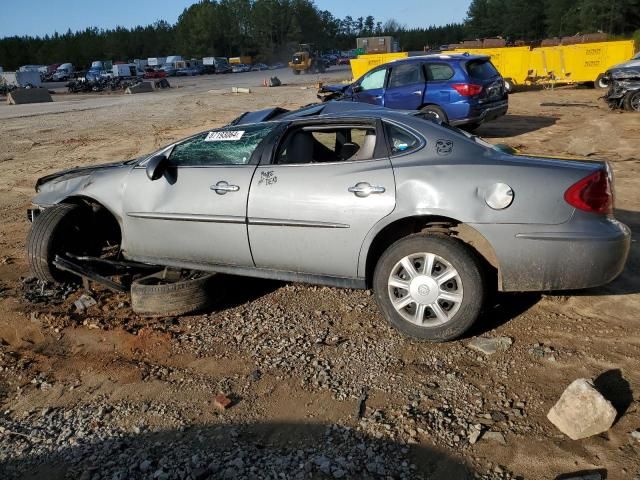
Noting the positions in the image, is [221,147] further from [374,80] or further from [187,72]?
[187,72]

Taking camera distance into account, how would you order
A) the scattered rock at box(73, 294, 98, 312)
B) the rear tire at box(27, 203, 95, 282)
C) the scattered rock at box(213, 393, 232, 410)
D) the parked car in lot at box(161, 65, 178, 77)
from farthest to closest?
1. the parked car in lot at box(161, 65, 178, 77)
2. the rear tire at box(27, 203, 95, 282)
3. the scattered rock at box(73, 294, 98, 312)
4. the scattered rock at box(213, 393, 232, 410)

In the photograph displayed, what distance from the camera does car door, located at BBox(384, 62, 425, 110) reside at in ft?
39.8

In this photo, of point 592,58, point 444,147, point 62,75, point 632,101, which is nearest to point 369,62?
point 592,58

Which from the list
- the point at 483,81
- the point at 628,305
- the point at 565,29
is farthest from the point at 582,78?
the point at 565,29

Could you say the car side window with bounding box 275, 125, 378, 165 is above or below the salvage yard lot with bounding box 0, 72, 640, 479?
above

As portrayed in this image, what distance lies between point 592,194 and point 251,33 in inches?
4759

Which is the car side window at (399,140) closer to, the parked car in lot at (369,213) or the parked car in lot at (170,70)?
the parked car in lot at (369,213)

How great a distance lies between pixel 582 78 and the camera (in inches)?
829

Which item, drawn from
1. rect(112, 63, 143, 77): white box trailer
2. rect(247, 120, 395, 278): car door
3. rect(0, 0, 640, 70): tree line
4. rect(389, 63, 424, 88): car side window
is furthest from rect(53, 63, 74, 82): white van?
rect(247, 120, 395, 278): car door

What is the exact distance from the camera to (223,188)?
4.21 metres

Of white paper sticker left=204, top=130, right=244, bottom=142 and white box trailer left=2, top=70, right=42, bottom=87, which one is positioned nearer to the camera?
white paper sticker left=204, top=130, right=244, bottom=142

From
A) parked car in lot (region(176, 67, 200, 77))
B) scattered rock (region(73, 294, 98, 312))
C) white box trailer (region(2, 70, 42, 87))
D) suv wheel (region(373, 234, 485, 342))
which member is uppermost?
parked car in lot (region(176, 67, 200, 77))

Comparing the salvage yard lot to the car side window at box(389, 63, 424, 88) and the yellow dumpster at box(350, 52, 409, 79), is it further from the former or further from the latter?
the yellow dumpster at box(350, 52, 409, 79)

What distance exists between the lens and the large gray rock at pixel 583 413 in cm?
280
